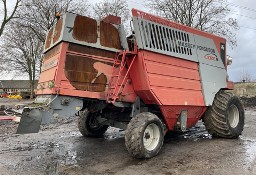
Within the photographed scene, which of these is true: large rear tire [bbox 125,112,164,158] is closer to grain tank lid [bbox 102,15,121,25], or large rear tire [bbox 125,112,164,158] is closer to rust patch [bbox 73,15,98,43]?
rust patch [bbox 73,15,98,43]

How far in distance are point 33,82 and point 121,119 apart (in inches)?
1757

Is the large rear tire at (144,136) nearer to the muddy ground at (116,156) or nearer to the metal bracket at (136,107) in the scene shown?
the muddy ground at (116,156)

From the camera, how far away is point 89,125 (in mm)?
8836

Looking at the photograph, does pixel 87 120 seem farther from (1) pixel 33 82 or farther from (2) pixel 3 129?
(1) pixel 33 82

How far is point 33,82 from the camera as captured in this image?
49.5m

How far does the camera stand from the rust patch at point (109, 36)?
21.1 feet

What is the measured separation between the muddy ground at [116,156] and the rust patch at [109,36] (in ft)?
7.72

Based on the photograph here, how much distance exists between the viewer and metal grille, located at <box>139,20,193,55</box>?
681cm

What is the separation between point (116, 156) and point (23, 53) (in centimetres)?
4423

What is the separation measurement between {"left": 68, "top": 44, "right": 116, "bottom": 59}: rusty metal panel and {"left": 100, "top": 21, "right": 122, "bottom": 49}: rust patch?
5.9 inches

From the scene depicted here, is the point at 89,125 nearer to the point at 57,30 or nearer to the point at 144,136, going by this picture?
the point at 144,136

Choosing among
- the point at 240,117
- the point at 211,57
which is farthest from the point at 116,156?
the point at 240,117

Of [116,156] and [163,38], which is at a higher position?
[163,38]

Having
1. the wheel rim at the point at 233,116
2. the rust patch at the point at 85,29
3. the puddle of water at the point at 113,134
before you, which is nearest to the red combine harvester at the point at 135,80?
the rust patch at the point at 85,29
